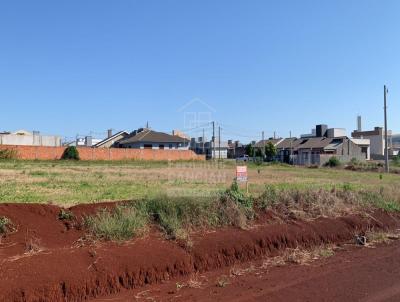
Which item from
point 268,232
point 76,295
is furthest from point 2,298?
point 268,232

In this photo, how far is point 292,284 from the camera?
6992mm

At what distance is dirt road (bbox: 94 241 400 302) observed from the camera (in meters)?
6.34

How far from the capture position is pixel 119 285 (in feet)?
21.5

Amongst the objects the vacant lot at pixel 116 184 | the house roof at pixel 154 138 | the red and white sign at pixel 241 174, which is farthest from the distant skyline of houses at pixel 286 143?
the red and white sign at pixel 241 174

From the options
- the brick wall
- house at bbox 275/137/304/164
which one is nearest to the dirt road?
the brick wall

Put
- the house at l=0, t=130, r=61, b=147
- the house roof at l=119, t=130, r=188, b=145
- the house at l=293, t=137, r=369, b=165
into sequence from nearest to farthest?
the house at l=0, t=130, r=61, b=147, the house roof at l=119, t=130, r=188, b=145, the house at l=293, t=137, r=369, b=165

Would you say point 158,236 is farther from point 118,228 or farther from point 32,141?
point 32,141

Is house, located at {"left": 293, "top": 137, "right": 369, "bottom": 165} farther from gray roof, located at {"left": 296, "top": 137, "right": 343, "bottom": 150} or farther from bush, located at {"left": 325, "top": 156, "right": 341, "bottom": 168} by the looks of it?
bush, located at {"left": 325, "top": 156, "right": 341, "bottom": 168}

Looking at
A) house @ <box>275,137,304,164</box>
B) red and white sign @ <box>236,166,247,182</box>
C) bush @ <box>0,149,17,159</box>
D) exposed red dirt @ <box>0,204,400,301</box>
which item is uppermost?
house @ <box>275,137,304,164</box>

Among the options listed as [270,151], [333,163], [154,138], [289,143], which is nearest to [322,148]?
[270,151]

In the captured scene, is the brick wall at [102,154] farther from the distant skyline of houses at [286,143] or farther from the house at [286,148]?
the house at [286,148]

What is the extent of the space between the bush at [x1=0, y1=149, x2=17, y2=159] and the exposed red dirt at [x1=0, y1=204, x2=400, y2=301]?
4242 cm

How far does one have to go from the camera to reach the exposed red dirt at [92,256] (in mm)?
5996

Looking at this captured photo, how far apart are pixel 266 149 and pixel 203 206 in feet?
236
